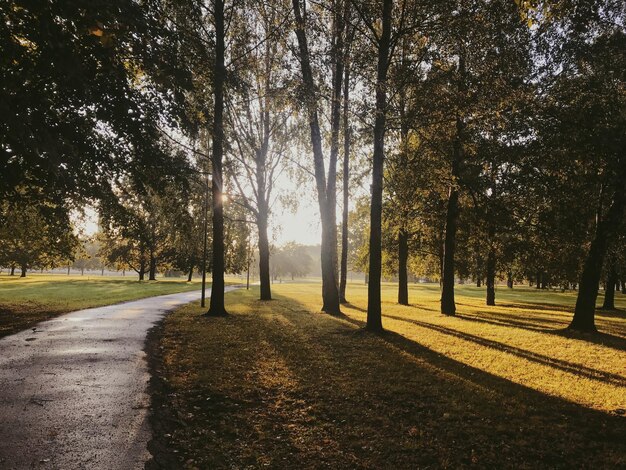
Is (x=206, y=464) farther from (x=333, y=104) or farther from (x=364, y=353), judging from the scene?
(x=333, y=104)

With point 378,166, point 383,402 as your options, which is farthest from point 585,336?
point 383,402

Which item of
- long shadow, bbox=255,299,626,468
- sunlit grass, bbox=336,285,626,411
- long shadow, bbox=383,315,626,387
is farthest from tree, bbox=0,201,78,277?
long shadow, bbox=383,315,626,387

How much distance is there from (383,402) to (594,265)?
39.7ft

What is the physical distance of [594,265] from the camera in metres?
14.4

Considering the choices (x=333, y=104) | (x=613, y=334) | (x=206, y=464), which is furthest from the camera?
(x=333, y=104)

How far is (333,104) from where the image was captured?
816 inches

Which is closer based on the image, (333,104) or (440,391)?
(440,391)

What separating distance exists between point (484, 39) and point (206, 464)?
16.4 metres

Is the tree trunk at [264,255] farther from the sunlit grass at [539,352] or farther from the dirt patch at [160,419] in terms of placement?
the dirt patch at [160,419]

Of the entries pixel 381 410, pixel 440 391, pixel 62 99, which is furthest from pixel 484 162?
pixel 62 99

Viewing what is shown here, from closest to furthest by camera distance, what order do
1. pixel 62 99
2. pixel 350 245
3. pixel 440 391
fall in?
pixel 440 391
pixel 62 99
pixel 350 245

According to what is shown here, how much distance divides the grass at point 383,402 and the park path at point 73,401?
0.36 meters

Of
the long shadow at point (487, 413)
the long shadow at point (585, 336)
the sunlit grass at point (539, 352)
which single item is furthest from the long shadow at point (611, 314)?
the long shadow at point (487, 413)

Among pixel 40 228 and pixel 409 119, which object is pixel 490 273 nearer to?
pixel 409 119
